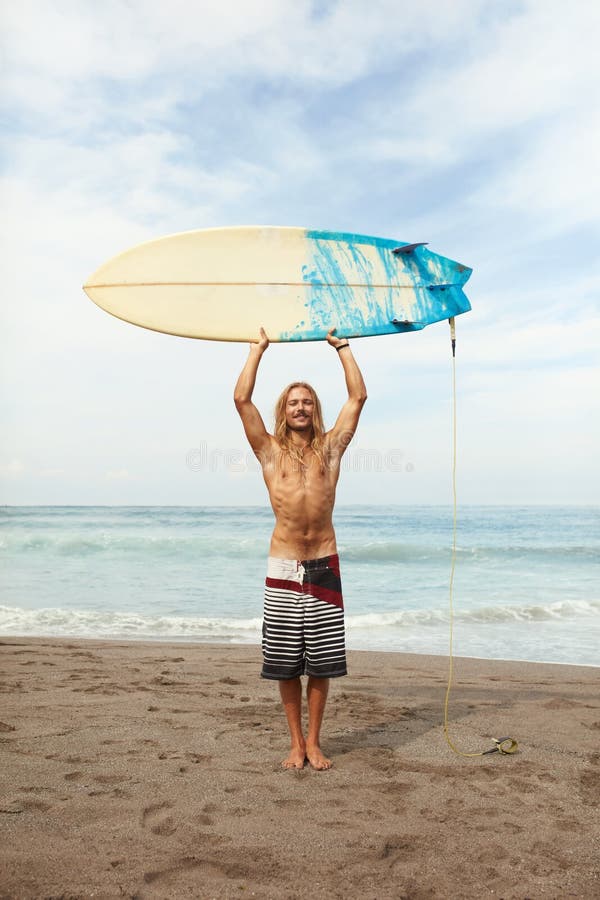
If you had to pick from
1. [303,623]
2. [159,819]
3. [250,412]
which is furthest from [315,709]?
[250,412]

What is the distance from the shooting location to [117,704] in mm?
4234

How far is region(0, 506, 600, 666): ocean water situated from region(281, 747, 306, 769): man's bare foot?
371cm

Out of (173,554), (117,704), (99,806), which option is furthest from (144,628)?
(173,554)

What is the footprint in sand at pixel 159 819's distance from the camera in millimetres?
2455

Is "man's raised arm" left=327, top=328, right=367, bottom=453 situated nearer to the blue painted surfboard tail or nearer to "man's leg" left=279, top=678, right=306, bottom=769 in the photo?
the blue painted surfboard tail

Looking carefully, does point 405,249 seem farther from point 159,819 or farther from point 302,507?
point 159,819

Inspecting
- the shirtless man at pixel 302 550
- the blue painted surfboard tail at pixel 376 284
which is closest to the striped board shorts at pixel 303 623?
the shirtless man at pixel 302 550

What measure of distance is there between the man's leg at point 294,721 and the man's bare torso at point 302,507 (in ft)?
2.02

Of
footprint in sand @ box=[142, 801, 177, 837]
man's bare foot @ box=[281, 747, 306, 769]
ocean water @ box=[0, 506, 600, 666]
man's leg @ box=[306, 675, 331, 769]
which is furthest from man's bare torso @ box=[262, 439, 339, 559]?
ocean water @ box=[0, 506, 600, 666]

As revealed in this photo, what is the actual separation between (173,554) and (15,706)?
13182mm

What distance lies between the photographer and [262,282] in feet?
13.4

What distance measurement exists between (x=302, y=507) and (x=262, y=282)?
4.92ft

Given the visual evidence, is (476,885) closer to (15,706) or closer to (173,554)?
(15,706)

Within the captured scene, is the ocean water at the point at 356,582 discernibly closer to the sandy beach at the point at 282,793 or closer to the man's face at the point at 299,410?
the sandy beach at the point at 282,793
